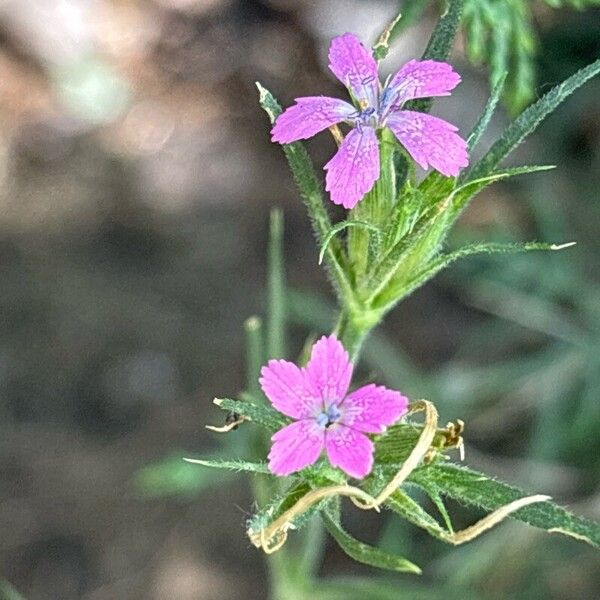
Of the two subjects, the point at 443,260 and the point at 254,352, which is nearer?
the point at 443,260

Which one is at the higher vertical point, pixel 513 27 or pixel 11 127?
pixel 513 27

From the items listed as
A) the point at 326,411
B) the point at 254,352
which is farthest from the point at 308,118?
the point at 254,352

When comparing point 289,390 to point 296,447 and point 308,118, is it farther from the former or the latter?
point 308,118

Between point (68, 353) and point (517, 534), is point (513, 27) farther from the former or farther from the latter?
point (68, 353)

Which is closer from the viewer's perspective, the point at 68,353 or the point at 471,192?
the point at 471,192

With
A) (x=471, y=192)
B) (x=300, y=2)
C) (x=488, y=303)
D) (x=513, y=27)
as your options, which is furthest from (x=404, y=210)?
(x=300, y=2)

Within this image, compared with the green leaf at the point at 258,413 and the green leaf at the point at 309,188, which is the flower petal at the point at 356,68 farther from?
the green leaf at the point at 258,413

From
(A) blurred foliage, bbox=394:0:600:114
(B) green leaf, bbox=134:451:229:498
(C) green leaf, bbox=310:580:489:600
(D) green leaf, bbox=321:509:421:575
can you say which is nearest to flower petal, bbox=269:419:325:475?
(D) green leaf, bbox=321:509:421:575
